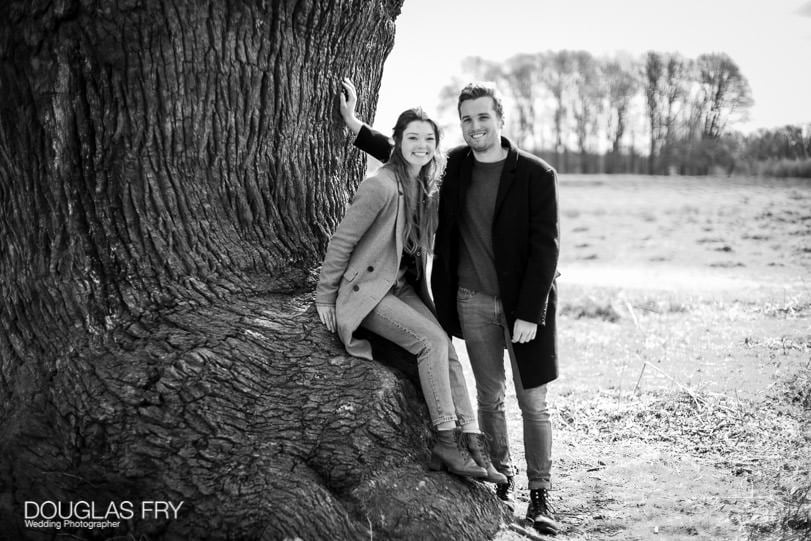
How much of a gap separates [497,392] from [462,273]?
2.39 feet

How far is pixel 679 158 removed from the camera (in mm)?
18125

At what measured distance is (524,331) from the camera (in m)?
3.92

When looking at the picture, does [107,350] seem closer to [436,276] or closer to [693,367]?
[436,276]

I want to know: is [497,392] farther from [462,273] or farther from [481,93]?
[481,93]

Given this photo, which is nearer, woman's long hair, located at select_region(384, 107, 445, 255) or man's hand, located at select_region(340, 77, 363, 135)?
woman's long hair, located at select_region(384, 107, 445, 255)

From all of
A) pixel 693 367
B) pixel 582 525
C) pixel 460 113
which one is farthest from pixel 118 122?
pixel 693 367

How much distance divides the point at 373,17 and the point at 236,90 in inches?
39.5

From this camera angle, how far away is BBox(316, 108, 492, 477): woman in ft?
11.9

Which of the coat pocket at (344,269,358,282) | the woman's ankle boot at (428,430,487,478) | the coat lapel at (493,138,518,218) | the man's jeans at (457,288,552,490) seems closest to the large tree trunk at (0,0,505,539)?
the woman's ankle boot at (428,430,487,478)

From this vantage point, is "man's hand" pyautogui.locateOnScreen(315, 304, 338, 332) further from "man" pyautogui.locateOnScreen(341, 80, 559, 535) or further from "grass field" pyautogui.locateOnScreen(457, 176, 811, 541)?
"grass field" pyautogui.locateOnScreen(457, 176, 811, 541)

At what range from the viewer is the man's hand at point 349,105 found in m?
4.16

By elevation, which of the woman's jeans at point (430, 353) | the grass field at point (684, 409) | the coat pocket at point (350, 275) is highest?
the coat pocket at point (350, 275)

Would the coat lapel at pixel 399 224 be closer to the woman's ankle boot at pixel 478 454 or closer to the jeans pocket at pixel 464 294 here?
the jeans pocket at pixel 464 294

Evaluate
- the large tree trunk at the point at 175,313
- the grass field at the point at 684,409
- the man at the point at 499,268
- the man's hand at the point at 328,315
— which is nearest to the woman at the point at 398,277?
the man's hand at the point at 328,315
